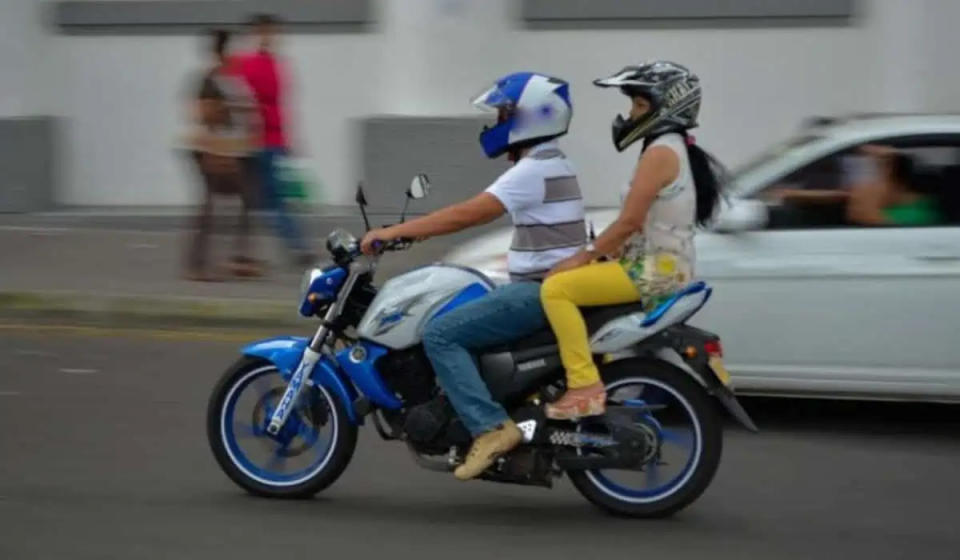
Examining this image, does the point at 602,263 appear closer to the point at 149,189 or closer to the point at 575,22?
the point at 575,22

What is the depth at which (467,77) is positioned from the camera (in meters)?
14.4

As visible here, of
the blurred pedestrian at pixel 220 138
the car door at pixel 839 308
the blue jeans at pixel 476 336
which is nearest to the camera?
the blue jeans at pixel 476 336

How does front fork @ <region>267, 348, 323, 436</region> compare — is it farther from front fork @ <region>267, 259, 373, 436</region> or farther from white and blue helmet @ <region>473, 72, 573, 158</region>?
white and blue helmet @ <region>473, 72, 573, 158</region>

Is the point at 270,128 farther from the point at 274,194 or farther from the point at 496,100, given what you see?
the point at 496,100

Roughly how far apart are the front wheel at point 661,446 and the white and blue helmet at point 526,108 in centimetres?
93

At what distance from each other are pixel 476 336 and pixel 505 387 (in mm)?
247

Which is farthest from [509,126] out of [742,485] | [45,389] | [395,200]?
[395,200]

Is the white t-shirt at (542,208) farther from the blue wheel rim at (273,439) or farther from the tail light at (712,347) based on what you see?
the blue wheel rim at (273,439)

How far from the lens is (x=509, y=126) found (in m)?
6.30

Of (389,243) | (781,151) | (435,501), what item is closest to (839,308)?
(781,151)

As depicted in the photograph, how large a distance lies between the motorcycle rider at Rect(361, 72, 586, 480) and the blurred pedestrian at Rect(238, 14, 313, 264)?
19.9ft

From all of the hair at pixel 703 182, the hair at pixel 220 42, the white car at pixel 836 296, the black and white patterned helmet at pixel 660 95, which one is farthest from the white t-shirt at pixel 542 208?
the hair at pixel 220 42

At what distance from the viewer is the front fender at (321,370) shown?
257 inches

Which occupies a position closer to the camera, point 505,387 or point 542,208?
point 542,208
